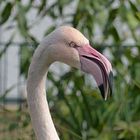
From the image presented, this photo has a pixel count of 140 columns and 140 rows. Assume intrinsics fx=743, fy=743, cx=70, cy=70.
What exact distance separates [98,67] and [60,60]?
0.19 meters

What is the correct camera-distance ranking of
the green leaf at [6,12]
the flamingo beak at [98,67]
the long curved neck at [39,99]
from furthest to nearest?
1. the green leaf at [6,12]
2. the long curved neck at [39,99]
3. the flamingo beak at [98,67]

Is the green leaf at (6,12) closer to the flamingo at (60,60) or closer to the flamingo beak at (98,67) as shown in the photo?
the flamingo at (60,60)

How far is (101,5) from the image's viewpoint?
5332 mm

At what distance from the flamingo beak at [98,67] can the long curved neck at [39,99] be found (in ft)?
0.67

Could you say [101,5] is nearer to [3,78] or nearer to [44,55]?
[44,55]

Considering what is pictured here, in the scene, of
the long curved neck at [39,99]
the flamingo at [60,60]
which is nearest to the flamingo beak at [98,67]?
the flamingo at [60,60]

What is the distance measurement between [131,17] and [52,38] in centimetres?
186

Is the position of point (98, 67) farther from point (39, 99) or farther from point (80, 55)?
point (39, 99)

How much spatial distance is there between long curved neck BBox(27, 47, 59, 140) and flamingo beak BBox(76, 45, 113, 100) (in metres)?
0.20

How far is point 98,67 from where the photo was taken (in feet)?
10.5

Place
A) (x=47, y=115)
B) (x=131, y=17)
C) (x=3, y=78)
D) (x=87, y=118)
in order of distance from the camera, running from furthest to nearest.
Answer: (x=3, y=78) < (x=87, y=118) < (x=131, y=17) < (x=47, y=115)

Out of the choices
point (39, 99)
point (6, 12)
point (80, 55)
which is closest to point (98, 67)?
point (80, 55)

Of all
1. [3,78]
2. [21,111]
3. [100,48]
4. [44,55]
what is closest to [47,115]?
[44,55]

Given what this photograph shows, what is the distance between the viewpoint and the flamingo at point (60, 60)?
10.5ft
